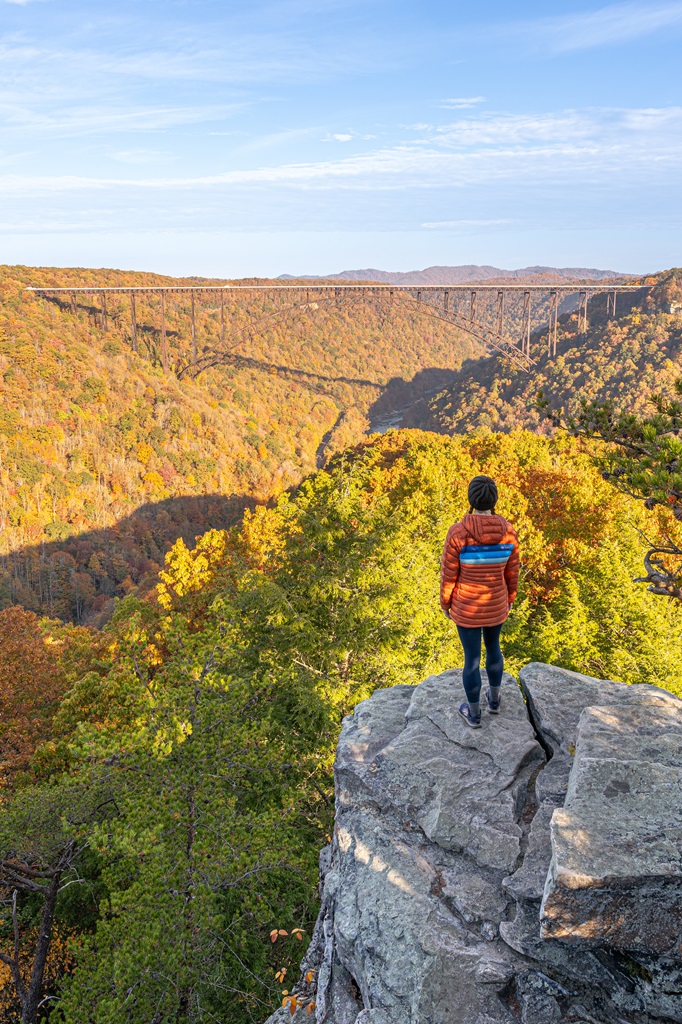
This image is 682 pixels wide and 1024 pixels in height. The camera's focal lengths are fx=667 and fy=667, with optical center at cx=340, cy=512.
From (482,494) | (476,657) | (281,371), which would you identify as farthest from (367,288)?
(281,371)

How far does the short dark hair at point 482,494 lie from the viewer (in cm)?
638

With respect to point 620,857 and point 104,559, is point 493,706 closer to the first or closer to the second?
point 620,857

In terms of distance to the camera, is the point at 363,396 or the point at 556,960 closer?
the point at 556,960

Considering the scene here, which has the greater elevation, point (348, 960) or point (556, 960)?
point (556, 960)

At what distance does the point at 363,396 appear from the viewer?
18950 cm

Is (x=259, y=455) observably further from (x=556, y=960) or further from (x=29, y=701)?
(x=556, y=960)

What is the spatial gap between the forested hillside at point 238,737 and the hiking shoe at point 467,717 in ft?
11.6

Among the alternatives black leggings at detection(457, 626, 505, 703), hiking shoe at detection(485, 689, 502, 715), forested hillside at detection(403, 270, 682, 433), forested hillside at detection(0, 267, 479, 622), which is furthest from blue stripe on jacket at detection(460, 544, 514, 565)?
forested hillside at detection(403, 270, 682, 433)

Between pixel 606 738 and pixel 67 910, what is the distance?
1532cm

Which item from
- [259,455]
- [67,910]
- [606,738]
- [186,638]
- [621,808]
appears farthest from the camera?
[259,455]

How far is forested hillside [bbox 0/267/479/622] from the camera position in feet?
297

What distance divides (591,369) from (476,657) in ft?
314

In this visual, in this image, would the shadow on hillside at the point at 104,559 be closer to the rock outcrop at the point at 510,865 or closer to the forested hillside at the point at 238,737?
the forested hillside at the point at 238,737

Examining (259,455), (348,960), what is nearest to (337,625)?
(348,960)
